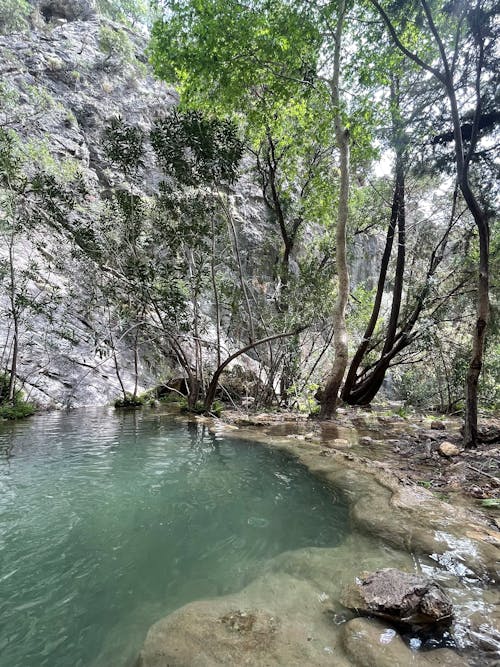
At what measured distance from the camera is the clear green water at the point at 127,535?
201 centimetres

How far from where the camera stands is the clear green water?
201cm

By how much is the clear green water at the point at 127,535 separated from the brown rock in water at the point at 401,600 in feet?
2.51

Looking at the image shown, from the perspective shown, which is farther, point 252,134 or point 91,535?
point 252,134

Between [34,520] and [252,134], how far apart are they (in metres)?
11.3

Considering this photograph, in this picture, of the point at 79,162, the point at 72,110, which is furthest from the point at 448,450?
the point at 72,110

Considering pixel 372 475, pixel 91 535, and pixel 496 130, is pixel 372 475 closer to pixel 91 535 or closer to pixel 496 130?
pixel 91 535

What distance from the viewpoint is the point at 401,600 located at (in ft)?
6.18

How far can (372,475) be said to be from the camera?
4.34 metres

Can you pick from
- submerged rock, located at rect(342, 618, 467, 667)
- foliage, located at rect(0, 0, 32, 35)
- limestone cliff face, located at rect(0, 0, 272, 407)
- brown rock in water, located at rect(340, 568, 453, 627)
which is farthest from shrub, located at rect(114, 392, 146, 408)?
foliage, located at rect(0, 0, 32, 35)

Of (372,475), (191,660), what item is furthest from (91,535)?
(372,475)

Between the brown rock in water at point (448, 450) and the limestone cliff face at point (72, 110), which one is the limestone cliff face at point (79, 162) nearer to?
the limestone cliff face at point (72, 110)

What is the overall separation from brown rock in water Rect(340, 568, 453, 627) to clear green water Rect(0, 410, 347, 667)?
2.51ft

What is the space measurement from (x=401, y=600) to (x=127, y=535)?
2239 millimetres

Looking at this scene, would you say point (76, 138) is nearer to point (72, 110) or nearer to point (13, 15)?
point (72, 110)
